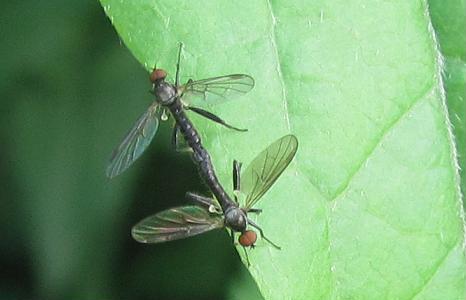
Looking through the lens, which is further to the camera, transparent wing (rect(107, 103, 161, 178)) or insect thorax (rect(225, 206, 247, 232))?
A: transparent wing (rect(107, 103, 161, 178))

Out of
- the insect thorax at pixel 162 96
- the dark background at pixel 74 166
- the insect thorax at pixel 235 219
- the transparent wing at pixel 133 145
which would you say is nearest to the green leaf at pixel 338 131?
the insect thorax at pixel 235 219

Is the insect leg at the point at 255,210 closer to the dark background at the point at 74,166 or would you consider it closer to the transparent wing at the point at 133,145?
the transparent wing at the point at 133,145

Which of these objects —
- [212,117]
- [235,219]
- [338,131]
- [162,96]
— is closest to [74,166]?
[162,96]

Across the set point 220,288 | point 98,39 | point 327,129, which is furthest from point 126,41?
point 220,288

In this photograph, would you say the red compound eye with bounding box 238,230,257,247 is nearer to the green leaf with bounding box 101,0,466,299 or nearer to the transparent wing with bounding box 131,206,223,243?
the green leaf with bounding box 101,0,466,299

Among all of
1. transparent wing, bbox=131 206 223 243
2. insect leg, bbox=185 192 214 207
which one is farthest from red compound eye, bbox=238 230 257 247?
insect leg, bbox=185 192 214 207

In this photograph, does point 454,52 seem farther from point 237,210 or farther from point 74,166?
point 74,166

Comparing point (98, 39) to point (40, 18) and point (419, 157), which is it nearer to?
point (40, 18)

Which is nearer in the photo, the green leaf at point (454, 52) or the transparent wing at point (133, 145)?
the green leaf at point (454, 52)
